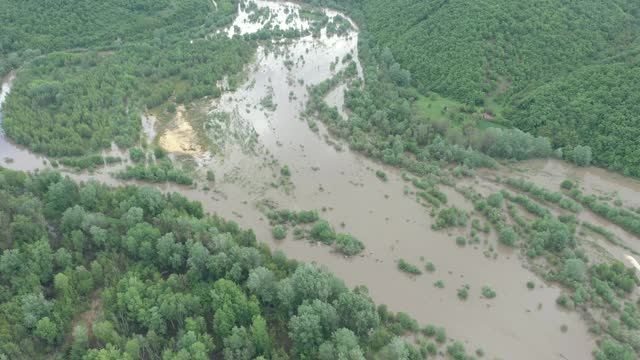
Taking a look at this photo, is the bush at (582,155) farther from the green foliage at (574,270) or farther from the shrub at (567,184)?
the green foliage at (574,270)

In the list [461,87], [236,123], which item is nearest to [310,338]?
[236,123]

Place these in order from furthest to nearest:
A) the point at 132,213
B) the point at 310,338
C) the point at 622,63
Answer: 1. the point at 622,63
2. the point at 132,213
3. the point at 310,338

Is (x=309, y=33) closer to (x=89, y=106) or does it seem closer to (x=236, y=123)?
(x=236, y=123)

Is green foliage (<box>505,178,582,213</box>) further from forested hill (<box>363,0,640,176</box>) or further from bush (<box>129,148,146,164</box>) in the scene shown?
bush (<box>129,148,146,164</box>)

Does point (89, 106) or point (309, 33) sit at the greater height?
point (309, 33)

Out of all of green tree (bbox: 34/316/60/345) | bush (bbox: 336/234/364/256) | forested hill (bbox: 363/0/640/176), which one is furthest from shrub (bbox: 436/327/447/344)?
forested hill (bbox: 363/0/640/176)

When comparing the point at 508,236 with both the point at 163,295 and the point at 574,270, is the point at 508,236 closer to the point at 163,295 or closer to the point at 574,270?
the point at 574,270

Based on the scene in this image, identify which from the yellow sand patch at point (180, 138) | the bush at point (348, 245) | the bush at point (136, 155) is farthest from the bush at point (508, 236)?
the bush at point (136, 155)

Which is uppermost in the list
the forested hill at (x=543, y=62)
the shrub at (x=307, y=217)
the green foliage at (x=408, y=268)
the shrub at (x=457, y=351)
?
the forested hill at (x=543, y=62)
